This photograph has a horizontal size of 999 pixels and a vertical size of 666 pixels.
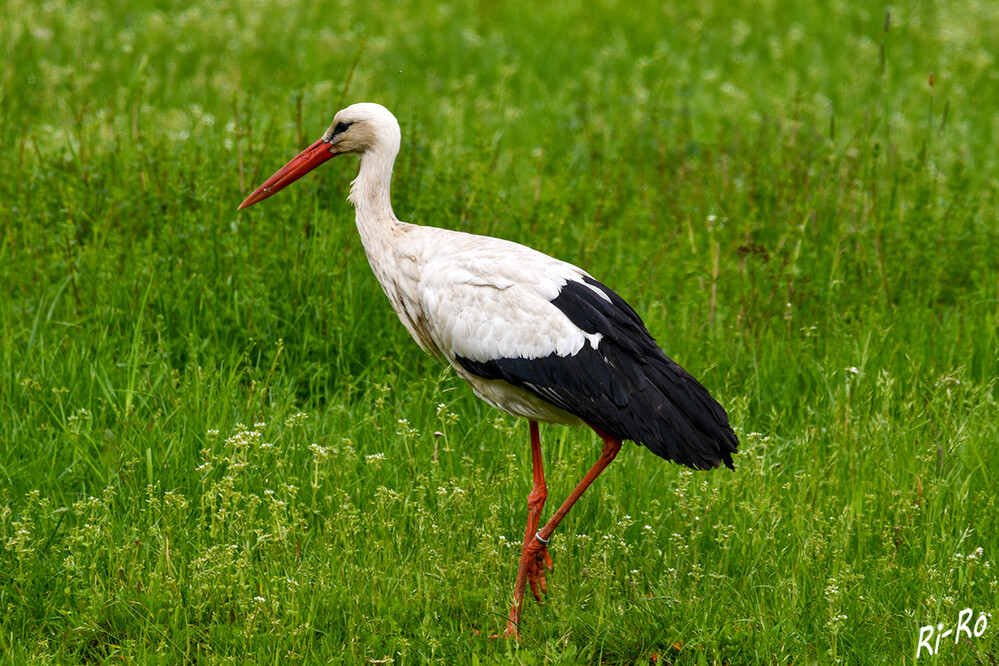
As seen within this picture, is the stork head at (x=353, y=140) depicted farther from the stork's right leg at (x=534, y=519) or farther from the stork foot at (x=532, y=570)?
the stork foot at (x=532, y=570)

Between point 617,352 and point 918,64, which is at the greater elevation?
point 918,64

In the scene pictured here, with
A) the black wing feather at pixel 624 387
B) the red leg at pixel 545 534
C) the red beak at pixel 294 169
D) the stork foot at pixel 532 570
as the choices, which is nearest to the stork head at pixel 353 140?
the red beak at pixel 294 169

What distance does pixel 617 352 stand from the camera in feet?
12.7

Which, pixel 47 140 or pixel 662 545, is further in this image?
pixel 47 140

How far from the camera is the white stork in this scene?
147 inches

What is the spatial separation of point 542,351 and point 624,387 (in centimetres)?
31

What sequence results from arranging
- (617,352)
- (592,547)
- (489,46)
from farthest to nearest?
(489,46) → (592,547) → (617,352)

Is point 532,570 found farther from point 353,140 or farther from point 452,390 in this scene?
point 353,140

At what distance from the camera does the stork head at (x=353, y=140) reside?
4367 mm

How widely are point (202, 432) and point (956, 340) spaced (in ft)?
11.1

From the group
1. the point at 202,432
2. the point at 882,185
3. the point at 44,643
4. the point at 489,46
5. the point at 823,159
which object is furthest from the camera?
the point at 489,46

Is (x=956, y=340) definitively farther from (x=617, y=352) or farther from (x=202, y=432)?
(x=202, y=432)

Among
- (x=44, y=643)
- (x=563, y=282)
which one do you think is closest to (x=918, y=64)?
(x=563, y=282)

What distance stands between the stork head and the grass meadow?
62 cm
